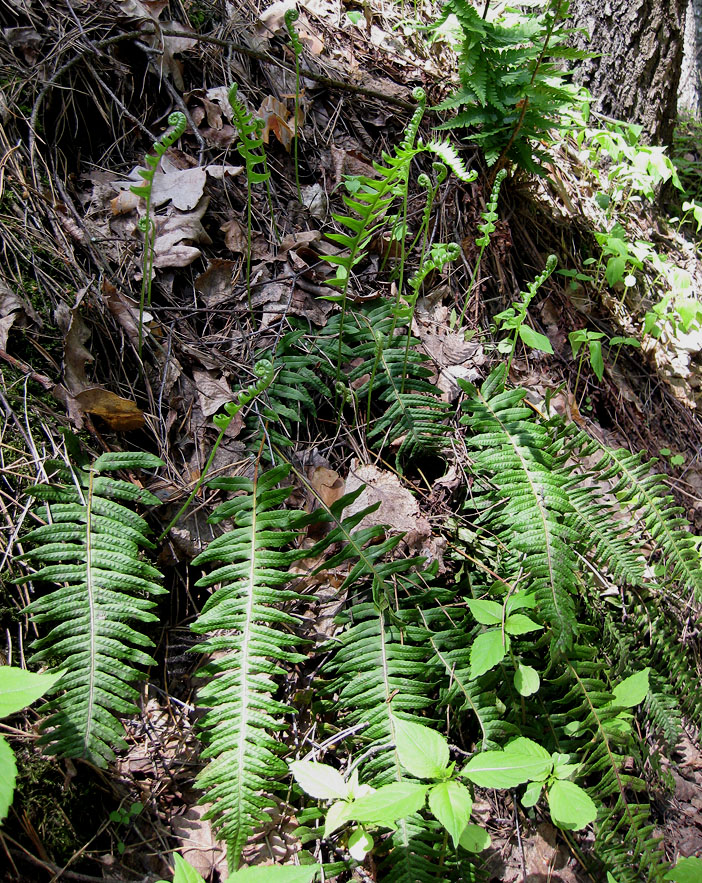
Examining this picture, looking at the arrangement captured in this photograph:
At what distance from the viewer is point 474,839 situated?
1.70 m

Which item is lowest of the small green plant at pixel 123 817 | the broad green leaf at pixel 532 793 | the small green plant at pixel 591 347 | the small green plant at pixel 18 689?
the small green plant at pixel 123 817

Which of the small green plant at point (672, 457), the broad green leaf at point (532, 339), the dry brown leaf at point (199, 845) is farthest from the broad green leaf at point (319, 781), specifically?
the small green plant at point (672, 457)

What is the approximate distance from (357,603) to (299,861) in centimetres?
73

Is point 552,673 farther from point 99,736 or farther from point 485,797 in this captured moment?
point 99,736

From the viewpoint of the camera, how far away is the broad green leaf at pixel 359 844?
1.60 meters

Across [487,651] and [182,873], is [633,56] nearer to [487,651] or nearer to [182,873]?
[487,651]

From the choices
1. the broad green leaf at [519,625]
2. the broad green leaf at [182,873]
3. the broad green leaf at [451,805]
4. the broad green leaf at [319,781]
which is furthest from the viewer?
the broad green leaf at [519,625]

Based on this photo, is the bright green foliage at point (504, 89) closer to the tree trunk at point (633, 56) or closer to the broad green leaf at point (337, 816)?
the tree trunk at point (633, 56)

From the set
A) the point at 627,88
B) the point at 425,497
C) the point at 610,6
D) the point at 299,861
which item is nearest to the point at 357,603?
the point at 425,497

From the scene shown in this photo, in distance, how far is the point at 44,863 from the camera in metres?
1.44

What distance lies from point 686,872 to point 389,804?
95cm

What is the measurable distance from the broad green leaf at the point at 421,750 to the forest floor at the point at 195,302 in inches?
16.6

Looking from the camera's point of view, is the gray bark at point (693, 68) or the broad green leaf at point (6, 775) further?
the gray bark at point (693, 68)

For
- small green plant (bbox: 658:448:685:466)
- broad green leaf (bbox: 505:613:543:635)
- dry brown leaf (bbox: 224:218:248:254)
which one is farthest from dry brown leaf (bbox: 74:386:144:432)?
small green plant (bbox: 658:448:685:466)
